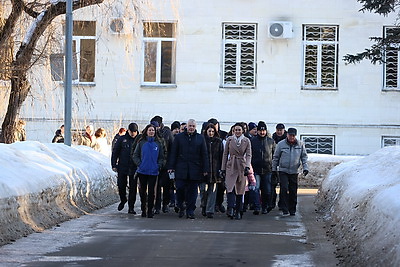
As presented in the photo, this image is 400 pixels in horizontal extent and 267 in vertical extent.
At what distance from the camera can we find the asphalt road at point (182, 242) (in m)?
11.2

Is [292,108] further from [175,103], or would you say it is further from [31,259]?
[31,259]

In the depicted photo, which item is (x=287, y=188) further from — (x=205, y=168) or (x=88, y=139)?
(x=88, y=139)

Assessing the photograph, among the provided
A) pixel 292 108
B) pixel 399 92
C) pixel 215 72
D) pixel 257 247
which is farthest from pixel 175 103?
pixel 257 247

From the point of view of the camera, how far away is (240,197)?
57.3 feet

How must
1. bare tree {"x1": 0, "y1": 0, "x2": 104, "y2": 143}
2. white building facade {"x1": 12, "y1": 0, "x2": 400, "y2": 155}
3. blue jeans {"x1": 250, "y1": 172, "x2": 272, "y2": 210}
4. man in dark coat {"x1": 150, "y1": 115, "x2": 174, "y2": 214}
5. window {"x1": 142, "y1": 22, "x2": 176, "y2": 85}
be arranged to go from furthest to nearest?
window {"x1": 142, "y1": 22, "x2": 176, "y2": 85} < white building facade {"x1": 12, "y1": 0, "x2": 400, "y2": 155} < bare tree {"x1": 0, "y1": 0, "x2": 104, "y2": 143} < blue jeans {"x1": 250, "y1": 172, "x2": 272, "y2": 210} < man in dark coat {"x1": 150, "y1": 115, "x2": 174, "y2": 214}

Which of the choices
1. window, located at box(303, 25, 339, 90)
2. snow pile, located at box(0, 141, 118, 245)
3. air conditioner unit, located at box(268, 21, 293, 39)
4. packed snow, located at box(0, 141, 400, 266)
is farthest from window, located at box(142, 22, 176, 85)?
snow pile, located at box(0, 141, 118, 245)

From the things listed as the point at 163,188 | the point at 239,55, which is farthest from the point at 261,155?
the point at 239,55

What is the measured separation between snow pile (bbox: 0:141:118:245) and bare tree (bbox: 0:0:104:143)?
5.51ft

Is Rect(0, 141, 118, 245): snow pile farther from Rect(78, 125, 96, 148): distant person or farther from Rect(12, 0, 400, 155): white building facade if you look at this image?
Rect(12, 0, 400, 155): white building facade

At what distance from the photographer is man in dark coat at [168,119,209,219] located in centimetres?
1744

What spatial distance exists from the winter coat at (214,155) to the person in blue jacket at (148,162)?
93cm

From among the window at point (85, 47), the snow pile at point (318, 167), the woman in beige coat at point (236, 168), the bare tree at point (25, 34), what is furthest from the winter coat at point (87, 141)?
the woman in beige coat at point (236, 168)

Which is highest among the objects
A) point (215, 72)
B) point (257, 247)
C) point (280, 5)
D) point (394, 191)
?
point (280, 5)

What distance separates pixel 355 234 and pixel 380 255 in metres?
2.29
